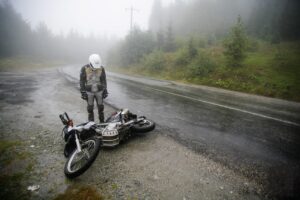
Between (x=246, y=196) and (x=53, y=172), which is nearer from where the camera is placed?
(x=246, y=196)

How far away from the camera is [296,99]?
10.4m

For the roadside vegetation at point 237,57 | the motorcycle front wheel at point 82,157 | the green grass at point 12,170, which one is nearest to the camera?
the green grass at point 12,170

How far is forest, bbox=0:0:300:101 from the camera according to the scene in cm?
1438

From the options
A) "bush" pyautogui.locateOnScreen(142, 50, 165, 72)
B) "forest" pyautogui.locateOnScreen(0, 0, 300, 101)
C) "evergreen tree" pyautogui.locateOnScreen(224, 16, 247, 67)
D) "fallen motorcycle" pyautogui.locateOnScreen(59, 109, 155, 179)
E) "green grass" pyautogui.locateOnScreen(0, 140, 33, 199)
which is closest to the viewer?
"green grass" pyautogui.locateOnScreen(0, 140, 33, 199)

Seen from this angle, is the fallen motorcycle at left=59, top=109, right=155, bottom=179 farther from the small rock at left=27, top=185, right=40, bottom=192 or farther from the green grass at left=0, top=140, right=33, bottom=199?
the green grass at left=0, top=140, right=33, bottom=199

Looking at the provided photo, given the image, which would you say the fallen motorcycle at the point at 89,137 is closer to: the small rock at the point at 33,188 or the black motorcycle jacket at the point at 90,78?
the small rock at the point at 33,188

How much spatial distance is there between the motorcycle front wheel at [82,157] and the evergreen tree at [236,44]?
14.6 metres

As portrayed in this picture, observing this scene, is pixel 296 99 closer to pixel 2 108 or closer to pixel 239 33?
pixel 239 33

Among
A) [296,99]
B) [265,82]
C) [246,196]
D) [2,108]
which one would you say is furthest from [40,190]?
[265,82]

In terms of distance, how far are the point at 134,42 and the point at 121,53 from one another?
383cm

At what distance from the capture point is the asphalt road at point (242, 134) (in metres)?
3.36

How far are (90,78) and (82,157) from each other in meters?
2.58

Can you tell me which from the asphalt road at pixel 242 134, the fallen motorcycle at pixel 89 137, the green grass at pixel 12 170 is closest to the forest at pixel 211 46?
the asphalt road at pixel 242 134

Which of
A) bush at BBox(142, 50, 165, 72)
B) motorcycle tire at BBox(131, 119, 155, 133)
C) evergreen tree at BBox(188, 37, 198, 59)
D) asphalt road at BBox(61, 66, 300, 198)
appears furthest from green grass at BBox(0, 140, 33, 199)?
bush at BBox(142, 50, 165, 72)
